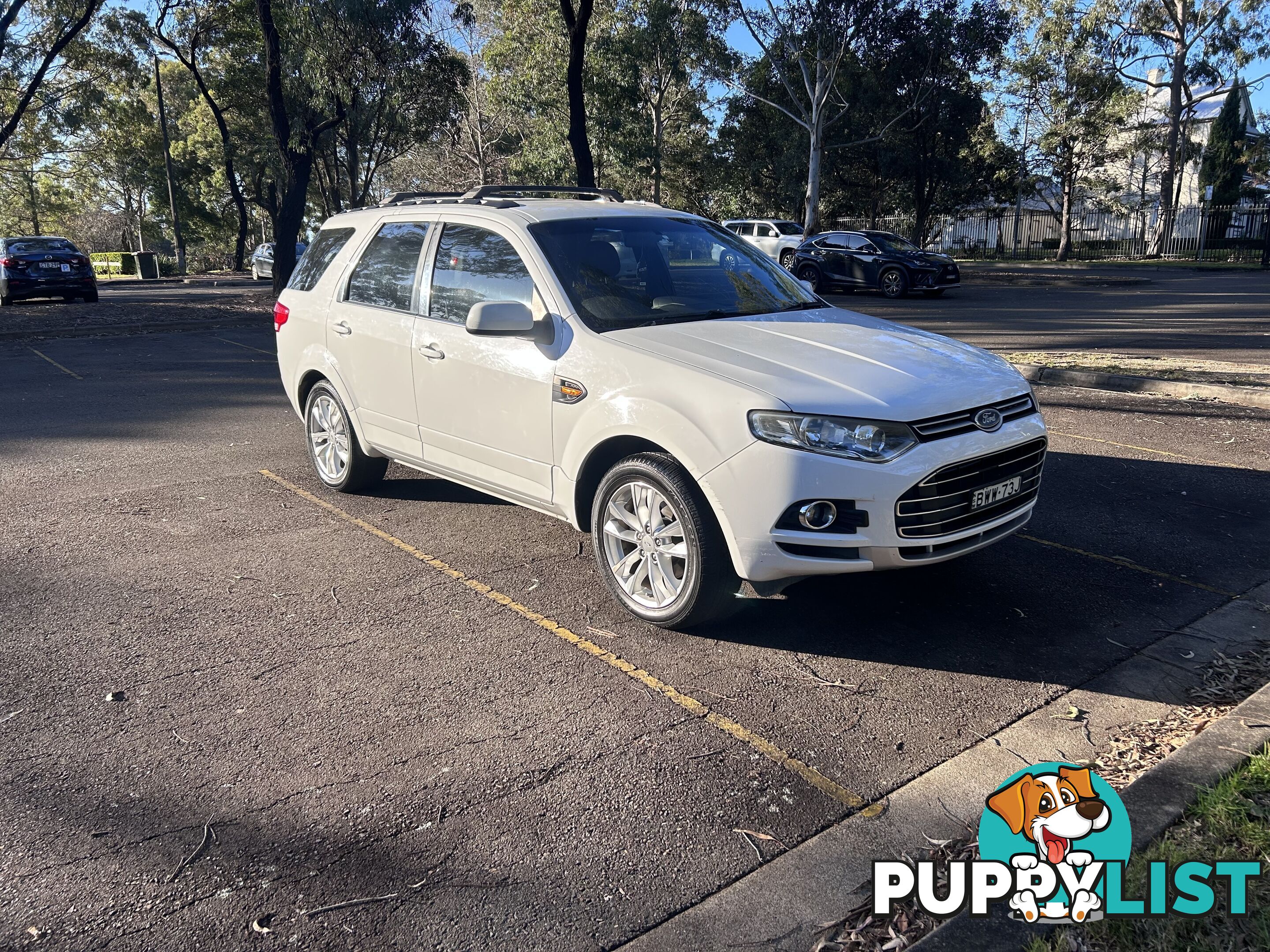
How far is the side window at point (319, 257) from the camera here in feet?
21.7

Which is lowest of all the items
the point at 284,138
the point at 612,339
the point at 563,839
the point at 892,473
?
the point at 563,839

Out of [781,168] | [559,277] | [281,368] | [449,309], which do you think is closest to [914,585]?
[559,277]

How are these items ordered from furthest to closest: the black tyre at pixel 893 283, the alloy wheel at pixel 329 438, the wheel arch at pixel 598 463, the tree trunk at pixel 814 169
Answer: the tree trunk at pixel 814 169
the black tyre at pixel 893 283
the alloy wheel at pixel 329 438
the wheel arch at pixel 598 463

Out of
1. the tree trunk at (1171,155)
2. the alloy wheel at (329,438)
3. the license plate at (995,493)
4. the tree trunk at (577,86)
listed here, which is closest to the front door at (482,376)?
the alloy wheel at (329,438)

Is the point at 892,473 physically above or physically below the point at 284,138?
below

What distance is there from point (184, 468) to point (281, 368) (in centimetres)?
123

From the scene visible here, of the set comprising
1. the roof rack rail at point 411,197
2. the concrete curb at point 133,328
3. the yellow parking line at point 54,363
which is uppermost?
the roof rack rail at point 411,197

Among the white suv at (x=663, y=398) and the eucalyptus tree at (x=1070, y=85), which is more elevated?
the eucalyptus tree at (x=1070, y=85)

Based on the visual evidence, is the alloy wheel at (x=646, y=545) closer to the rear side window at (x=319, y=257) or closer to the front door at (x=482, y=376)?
the front door at (x=482, y=376)

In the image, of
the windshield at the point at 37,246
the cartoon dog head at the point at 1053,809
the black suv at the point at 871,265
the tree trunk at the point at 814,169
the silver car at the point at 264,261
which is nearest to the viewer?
the cartoon dog head at the point at 1053,809

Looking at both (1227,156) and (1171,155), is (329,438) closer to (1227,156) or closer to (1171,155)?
(1171,155)

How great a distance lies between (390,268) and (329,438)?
140 cm

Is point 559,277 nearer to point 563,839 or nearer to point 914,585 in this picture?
point 914,585

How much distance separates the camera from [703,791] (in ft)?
10.8
